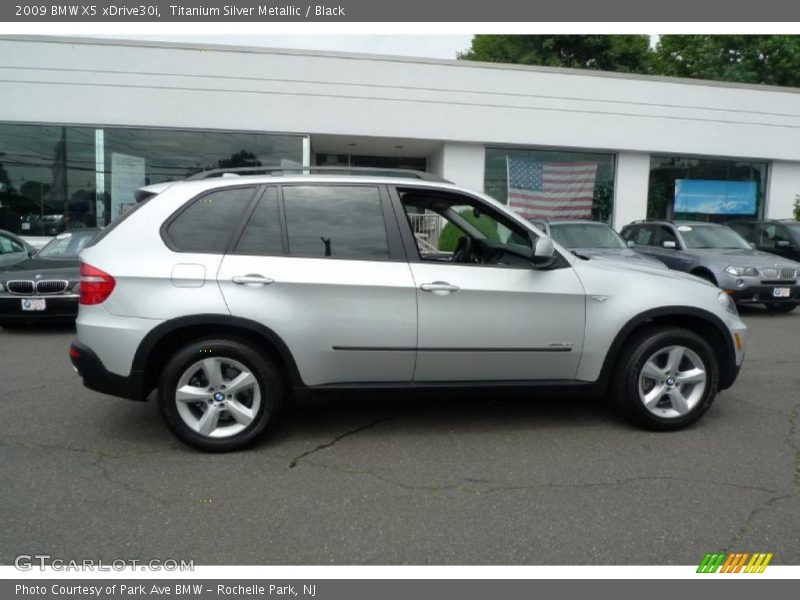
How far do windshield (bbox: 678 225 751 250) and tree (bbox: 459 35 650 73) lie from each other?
21.0 meters

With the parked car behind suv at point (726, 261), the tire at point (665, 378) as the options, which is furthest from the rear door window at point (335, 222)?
the parked car behind suv at point (726, 261)

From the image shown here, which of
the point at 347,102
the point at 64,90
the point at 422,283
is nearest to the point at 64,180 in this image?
the point at 64,90

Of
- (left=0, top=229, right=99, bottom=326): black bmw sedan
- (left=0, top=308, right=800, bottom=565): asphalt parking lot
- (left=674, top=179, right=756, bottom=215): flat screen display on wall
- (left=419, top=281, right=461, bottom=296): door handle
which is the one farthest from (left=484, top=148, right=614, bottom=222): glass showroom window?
(left=419, top=281, right=461, bottom=296): door handle

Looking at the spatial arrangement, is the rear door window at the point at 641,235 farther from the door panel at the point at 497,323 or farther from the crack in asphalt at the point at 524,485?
the crack in asphalt at the point at 524,485

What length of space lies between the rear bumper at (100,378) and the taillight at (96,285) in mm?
316

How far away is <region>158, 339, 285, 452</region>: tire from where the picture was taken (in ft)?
12.6

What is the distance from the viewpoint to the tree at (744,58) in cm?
2941

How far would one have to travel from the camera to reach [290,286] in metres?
3.88

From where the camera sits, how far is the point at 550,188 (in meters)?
17.9

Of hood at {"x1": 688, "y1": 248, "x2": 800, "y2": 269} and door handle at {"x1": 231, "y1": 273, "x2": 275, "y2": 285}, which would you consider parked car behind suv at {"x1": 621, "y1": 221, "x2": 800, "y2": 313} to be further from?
door handle at {"x1": 231, "y1": 273, "x2": 275, "y2": 285}

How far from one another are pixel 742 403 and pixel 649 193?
14564mm

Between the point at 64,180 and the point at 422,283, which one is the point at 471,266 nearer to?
the point at 422,283
